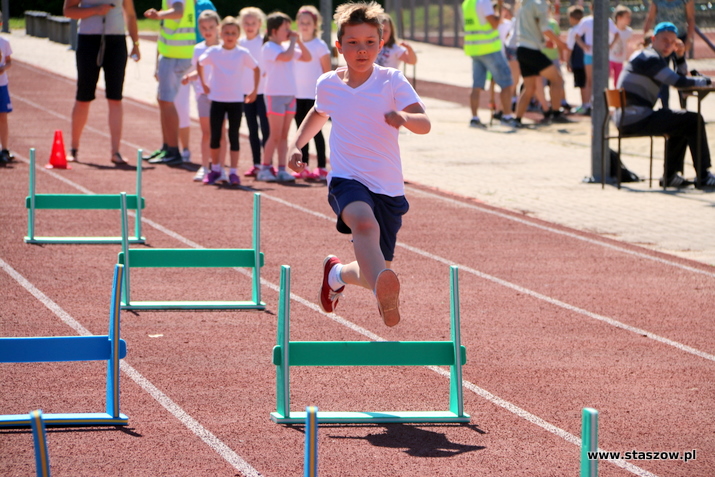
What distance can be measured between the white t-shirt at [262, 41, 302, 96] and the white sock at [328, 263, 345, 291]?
7398 millimetres

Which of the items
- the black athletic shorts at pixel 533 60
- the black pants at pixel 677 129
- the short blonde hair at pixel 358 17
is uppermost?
the short blonde hair at pixel 358 17

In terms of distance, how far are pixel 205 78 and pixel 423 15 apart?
89.9ft

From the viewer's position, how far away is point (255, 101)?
45.7 ft

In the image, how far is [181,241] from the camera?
410 inches

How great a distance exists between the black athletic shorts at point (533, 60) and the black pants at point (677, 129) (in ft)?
18.4

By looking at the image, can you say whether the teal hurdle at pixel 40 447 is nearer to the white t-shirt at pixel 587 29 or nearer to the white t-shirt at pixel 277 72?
the white t-shirt at pixel 277 72

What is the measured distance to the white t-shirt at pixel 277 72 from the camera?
1353 centimetres

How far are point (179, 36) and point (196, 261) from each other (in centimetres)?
744

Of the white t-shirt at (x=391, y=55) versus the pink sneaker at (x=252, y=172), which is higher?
the white t-shirt at (x=391, y=55)

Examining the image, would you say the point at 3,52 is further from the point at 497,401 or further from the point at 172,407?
the point at 497,401

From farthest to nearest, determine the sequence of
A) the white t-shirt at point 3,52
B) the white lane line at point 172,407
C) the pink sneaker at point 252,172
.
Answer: the pink sneaker at point 252,172, the white t-shirt at point 3,52, the white lane line at point 172,407

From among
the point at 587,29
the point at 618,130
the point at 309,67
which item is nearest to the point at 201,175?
the point at 309,67

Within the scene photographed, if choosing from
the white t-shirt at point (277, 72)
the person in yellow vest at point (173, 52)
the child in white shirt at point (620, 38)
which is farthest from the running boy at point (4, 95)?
the child in white shirt at point (620, 38)

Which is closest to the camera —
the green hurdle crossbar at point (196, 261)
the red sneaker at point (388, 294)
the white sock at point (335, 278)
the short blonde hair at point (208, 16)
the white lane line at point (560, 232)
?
the red sneaker at point (388, 294)
